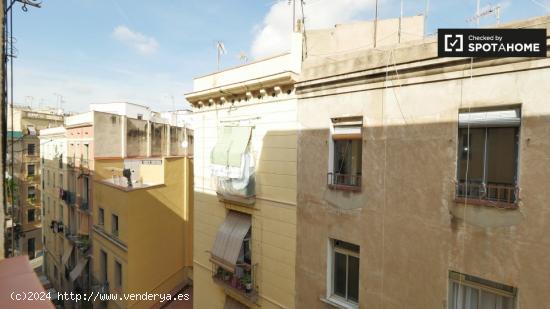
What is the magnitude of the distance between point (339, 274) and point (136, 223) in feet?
37.1

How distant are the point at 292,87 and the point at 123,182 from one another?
14.4 metres

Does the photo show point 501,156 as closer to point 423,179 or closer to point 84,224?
point 423,179

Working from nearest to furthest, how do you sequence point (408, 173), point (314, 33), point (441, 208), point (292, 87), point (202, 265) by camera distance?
point (441, 208) → point (408, 173) → point (292, 87) → point (314, 33) → point (202, 265)

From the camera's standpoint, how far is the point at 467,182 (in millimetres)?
5406

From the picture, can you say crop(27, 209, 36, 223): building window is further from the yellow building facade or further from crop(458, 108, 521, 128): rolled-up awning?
crop(458, 108, 521, 128): rolled-up awning

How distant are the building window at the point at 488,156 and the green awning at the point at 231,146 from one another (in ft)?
18.4

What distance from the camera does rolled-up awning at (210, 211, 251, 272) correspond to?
9.00 m

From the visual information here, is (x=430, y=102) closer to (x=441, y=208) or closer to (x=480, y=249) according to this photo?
(x=441, y=208)

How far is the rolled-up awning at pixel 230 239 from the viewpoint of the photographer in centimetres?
900

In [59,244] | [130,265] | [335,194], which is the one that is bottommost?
[59,244]

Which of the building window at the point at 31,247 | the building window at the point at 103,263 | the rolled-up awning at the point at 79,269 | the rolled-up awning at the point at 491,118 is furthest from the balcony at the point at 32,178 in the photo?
the rolled-up awning at the point at 491,118

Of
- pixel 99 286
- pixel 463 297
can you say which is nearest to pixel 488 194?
pixel 463 297

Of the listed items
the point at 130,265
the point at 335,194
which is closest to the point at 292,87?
the point at 335,194

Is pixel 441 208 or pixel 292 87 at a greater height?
pixel 292 87
